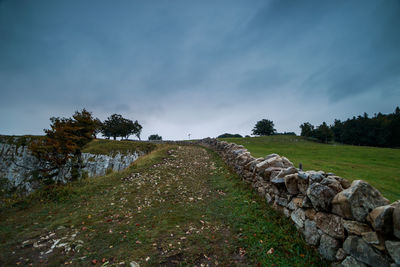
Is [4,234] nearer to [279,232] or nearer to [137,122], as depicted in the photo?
[279,232]

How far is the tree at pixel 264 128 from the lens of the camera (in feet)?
300

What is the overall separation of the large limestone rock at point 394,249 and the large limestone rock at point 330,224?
858 millimetres

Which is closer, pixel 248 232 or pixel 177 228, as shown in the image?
pixel 248 232

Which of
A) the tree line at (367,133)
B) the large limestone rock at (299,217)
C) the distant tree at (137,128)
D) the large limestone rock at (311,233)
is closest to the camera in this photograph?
the large limestone rock at (311,233)

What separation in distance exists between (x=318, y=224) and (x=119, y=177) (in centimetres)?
1177

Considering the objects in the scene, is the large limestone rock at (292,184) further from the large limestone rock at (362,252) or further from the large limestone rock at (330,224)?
the large limestone rock at (362,252)

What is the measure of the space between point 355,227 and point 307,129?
3471 inches

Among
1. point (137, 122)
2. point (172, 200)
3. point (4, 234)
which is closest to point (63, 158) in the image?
point (4, 234)

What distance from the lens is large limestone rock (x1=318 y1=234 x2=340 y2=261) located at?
3.46 meters

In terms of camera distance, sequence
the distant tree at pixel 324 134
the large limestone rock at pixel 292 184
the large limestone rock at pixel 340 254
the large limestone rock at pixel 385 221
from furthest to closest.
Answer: the distant tree at pixel 324 134 < the large limestone rock at pixel 292 184 < the large limestone rock at pixel 340 254 < the large limestone rock at pixel 385 221

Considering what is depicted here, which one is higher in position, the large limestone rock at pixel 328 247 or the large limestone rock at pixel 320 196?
the large limestone rock at pixel 320 196

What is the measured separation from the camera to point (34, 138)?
71.1 feet

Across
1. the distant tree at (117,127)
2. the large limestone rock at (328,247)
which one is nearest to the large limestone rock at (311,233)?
the large limestone rock at (328,247)

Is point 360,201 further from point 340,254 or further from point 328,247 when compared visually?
point 328,247
